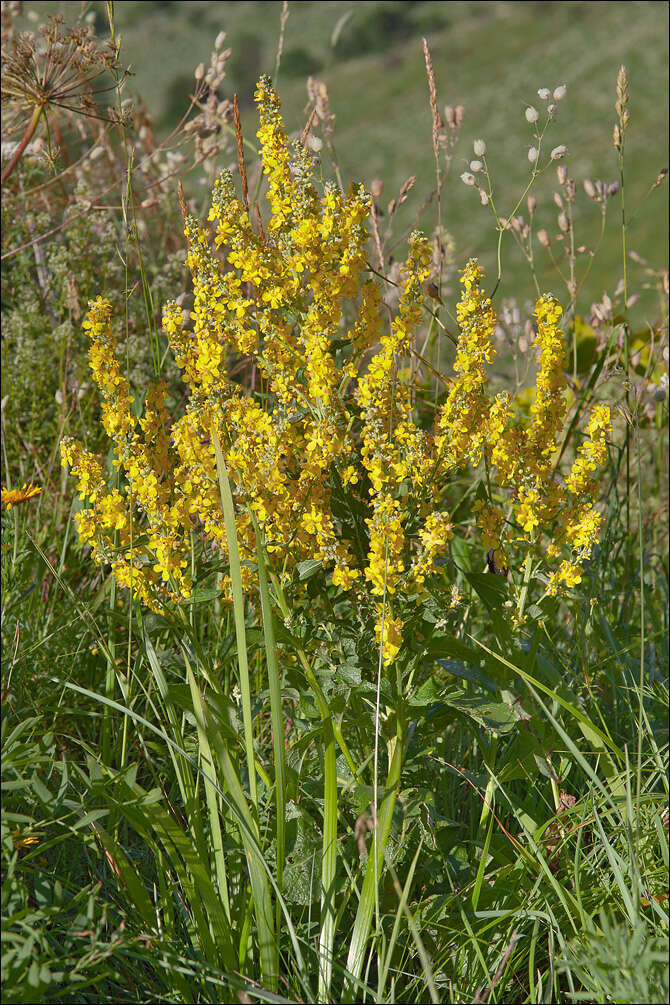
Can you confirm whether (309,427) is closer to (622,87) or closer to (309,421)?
(309,421)

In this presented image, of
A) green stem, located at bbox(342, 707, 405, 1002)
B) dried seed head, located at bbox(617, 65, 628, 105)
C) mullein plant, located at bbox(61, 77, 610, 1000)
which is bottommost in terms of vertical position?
green stem, located at bbox(342, 707, 405, 1002)

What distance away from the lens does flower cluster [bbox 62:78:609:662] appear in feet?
4.74

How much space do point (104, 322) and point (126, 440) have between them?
0.69ft

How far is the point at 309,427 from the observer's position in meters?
1.53

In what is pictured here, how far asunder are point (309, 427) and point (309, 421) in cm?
1

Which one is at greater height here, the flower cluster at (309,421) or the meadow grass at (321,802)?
the flower cluster at (309,421)

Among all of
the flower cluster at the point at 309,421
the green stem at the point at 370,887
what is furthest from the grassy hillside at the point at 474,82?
the green stem at the point at 370,887

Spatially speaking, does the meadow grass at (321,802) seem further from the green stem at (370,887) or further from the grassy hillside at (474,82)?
the grassy hillside at (474,82)

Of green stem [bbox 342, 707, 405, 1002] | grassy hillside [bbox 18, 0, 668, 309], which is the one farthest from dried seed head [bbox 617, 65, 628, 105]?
grassy hillside [bbox 18, 0, 668, 309]

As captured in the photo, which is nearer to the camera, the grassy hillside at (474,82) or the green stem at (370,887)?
the green stem at (370,887)

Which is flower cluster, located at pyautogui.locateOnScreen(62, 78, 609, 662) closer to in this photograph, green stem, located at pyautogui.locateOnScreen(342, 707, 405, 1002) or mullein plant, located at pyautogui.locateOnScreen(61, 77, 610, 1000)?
mullein plant, located at pyautogui.locateOnScreen(61, 77, 610, 1000)

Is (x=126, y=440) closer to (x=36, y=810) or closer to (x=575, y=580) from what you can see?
(x=36, y=810)

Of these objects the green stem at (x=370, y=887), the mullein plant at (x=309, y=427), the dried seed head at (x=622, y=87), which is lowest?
the green stem at (x=370, y=887)

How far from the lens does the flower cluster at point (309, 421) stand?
144 centimetres
